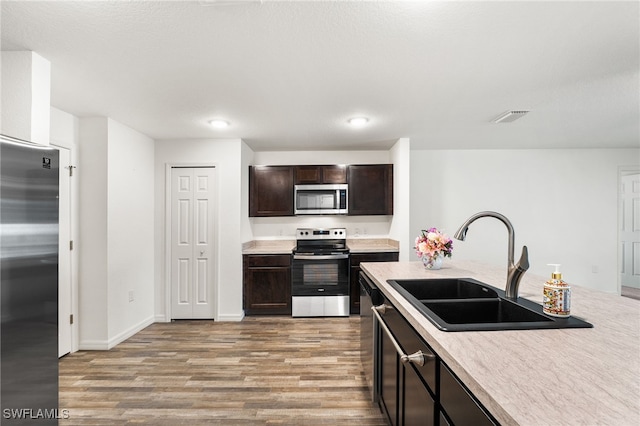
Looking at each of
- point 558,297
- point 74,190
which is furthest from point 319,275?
point 558,297

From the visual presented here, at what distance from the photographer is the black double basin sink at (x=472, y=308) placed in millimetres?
1063

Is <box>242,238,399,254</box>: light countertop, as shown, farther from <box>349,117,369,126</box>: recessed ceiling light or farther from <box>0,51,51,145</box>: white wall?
<box>0,51,51,145</box>: white wall

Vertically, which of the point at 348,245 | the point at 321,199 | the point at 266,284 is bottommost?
the point at 266,284

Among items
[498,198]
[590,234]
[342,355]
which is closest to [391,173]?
[498,198]

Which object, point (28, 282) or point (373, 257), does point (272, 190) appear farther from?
point (28, 282)

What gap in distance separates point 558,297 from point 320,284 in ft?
10.7

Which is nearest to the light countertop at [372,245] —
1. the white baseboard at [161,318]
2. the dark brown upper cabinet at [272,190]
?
the dark brown upper cabinet at [272,190]

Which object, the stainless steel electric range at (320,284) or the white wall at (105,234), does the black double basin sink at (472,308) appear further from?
the white wall at (105,234)

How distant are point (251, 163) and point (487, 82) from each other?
3367 millimetres

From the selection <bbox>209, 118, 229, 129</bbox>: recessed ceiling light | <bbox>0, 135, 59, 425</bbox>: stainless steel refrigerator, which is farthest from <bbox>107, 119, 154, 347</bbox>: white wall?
<bbox>0, 135, 59, 425</bbox>: stainless steel refrigerator

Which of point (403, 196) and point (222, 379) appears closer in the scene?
point (222, 379)

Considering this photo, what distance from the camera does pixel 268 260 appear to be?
420cm

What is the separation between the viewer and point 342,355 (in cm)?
299

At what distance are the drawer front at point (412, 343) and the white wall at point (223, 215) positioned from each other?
110 inches
